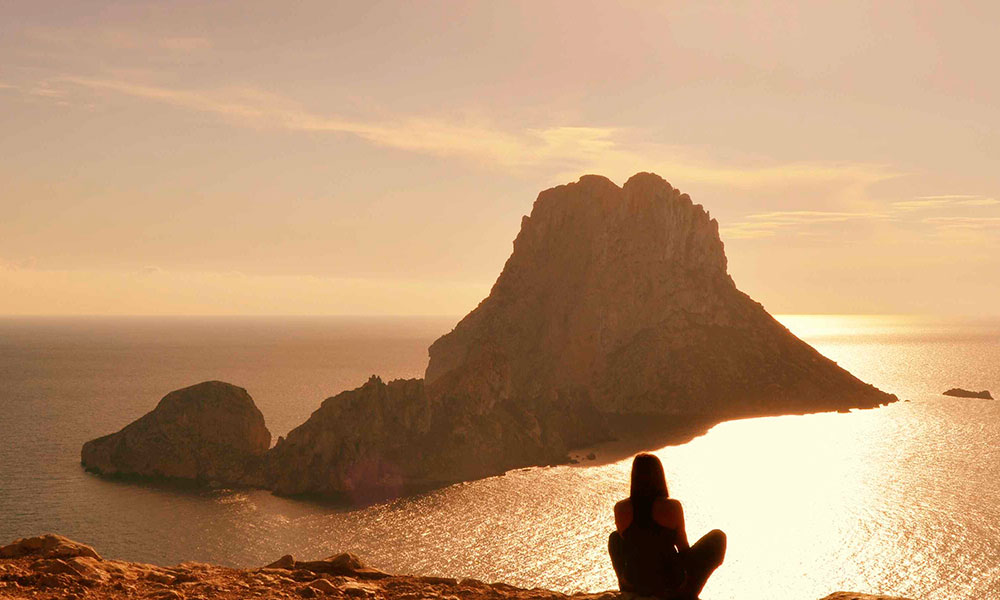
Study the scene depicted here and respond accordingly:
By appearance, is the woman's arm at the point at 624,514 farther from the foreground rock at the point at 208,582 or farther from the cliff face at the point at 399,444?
the cliff face at the point at 399,444

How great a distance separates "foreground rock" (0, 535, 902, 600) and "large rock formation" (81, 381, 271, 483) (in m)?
91.2

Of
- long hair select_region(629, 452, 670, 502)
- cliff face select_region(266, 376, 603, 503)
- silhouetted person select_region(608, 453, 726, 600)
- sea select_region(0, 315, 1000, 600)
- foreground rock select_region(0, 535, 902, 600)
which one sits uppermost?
long hair select_region(629, 452, 670, 502)

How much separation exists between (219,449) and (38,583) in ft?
321

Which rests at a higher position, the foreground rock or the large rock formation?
the foreground rock

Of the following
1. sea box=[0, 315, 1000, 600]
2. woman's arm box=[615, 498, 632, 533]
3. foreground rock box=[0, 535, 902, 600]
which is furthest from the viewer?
sea box=[0, 315, 1000, 600]

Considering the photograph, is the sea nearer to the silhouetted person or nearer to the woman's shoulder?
the silhouetted person

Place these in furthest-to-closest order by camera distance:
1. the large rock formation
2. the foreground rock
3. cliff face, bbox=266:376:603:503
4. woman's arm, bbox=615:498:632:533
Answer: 1. the large rock formation
2. cliff face, bbox=266:376:603:503
3. the foreground rock
4. woman's arm, bbox=615:498:632:533

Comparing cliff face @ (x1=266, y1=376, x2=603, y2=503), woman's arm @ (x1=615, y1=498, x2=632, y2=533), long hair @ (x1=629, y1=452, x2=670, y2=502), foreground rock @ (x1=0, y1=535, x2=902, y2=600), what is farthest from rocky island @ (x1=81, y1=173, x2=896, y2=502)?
long hair @ (x1=629, y1=452, x2=670, y2=502)

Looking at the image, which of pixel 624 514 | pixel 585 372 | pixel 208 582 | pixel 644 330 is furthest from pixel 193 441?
pixel 644 330

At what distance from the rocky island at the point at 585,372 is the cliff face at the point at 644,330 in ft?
1.13

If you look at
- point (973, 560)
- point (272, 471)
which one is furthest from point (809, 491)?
point (272, 471)

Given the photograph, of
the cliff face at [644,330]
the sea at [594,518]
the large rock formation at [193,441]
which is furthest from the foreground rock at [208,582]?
the cliff face at [644,330]

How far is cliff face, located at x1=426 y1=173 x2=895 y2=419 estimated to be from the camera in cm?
17500

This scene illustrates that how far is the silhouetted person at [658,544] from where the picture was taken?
12164mm
